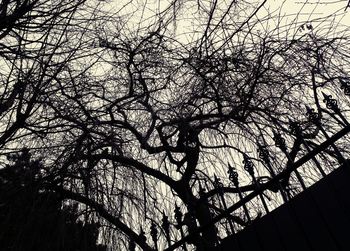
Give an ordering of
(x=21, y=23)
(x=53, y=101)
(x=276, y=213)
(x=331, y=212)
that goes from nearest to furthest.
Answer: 1. (x=331, y=212)
2. (x=276, y=213)
3. (x=21, y=23)
4. (x=53, y=101)

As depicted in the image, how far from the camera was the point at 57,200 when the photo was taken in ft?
9.77

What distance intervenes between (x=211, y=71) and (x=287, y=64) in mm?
904

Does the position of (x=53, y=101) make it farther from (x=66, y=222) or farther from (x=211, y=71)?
(x=211, y=71)

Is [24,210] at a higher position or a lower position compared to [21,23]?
lower

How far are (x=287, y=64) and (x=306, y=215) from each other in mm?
1928

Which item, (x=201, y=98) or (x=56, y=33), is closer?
(x=56, y=33)

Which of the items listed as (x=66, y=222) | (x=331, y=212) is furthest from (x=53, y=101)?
(x=331, y=212)

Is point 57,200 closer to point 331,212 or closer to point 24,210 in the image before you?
point 24,210

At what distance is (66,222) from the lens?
9.21ft

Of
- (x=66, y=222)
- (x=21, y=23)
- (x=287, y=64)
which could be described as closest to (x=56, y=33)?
(x=21, y=23)

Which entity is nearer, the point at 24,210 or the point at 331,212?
the point at 331,212

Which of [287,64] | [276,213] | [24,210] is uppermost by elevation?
[287,64]

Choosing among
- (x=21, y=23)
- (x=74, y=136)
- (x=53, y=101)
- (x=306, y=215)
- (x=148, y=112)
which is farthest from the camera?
(x=148, y=112)

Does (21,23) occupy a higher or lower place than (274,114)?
higher
